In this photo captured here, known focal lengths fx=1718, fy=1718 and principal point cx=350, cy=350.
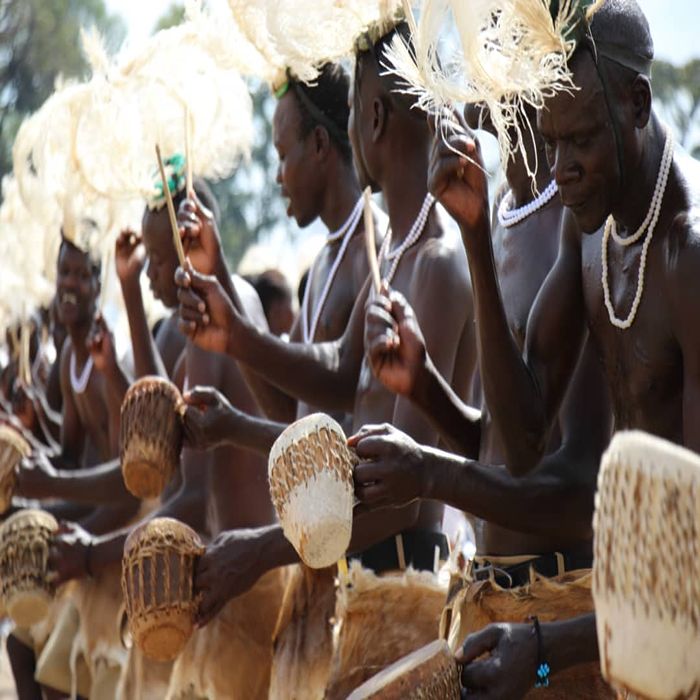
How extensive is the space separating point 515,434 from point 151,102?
2655 millimetres

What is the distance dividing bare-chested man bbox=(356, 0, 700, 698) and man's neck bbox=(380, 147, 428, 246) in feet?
3.68

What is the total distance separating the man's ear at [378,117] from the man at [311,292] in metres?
0.42

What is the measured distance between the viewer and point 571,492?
13.3ft

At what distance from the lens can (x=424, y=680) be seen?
3.42 meters

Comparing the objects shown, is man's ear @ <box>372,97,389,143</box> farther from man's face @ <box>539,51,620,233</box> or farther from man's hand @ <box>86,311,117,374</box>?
man's hand @ <box>86,311,117,374</box>

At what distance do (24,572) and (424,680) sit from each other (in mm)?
3035

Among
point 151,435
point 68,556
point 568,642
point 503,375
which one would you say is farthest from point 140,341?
point 568,642

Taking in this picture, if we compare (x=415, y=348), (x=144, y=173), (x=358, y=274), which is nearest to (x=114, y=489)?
(x=144, y=173)

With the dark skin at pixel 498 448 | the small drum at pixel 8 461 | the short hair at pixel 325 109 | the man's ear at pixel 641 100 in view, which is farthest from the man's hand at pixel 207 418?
the man's ear at pixel 641 100

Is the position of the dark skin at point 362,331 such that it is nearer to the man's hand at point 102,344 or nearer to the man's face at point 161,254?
the man's face at point 161,254

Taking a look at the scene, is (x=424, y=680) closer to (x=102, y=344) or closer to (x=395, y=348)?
(x=395, y=348)

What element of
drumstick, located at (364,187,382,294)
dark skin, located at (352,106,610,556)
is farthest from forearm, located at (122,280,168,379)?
dark skin, located at (352,106,610,556)

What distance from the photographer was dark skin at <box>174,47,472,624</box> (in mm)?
4816

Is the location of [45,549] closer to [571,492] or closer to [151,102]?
[151,102]
